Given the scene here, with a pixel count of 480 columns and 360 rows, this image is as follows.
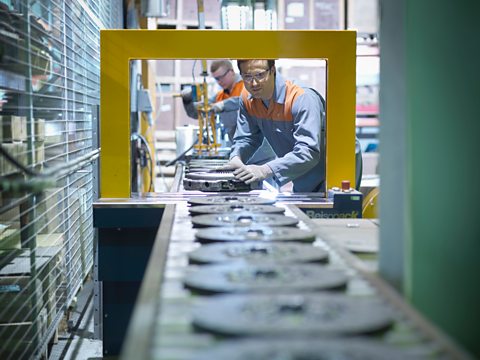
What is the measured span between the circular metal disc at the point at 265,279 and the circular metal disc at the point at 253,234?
356mm

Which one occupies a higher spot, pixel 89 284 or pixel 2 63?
pixel 2 63

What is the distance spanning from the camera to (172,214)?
303 cm

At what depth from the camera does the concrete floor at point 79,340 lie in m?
4.27

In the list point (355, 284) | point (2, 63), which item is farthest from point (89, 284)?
point (355, 284)

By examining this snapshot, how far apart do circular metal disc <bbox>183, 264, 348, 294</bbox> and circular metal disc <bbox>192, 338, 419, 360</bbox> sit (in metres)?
0.33

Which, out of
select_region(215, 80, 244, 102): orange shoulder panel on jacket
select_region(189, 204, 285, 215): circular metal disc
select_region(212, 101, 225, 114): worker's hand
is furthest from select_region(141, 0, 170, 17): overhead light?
→ select_region(189, 204, 285, 215): circular metal disc

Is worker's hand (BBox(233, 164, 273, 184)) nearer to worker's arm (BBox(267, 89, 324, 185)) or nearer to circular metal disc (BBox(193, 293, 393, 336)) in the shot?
worker's arm (BBox(267, 89, 324, 185))

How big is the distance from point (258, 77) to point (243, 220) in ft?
7.68

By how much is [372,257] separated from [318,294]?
2.39ft

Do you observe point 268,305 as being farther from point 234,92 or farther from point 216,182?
point 234,92

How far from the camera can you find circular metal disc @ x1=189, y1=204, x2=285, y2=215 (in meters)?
2.80

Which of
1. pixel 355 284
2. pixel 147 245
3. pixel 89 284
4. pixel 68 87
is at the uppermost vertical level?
pixel 68 87

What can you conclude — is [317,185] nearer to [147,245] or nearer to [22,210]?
[147,245]

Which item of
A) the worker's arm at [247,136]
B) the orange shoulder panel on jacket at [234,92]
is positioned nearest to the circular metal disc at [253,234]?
the worker's arm at [247,136]
